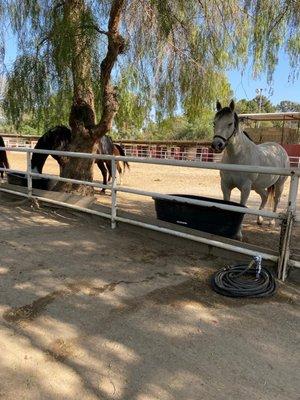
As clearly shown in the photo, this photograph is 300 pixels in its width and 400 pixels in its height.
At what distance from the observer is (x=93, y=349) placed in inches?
89.4

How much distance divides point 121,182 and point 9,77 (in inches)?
212

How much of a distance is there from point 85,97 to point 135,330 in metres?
4.93

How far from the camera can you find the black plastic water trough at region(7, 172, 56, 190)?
7.14 metres

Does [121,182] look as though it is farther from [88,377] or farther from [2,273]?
[88,377]

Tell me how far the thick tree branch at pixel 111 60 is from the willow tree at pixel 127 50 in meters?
0.01

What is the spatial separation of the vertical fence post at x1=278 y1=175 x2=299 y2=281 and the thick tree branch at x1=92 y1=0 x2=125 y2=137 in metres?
3.70

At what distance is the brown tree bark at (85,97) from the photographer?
5.46 metres

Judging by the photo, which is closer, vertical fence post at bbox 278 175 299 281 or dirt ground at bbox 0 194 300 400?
dirt ground at bbox 0 194 300 400

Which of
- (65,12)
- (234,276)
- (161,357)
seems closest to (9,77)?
(65,12)

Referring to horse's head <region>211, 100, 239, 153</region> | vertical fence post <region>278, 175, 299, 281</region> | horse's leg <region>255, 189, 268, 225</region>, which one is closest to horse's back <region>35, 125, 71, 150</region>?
horse's leg <region>255, 189, 268, 225</region>

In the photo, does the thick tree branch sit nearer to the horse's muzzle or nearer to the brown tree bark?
the brown tree bark

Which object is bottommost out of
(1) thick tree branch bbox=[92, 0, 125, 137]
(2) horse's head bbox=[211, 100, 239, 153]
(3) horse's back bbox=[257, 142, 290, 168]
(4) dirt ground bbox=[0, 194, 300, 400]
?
(4) dirt ground bbox=[0, 194, 300, 400]

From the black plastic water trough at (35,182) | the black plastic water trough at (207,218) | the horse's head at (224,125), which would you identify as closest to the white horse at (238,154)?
the horse's head at (224,125)

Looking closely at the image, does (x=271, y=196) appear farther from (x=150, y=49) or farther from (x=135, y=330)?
(x=135, y=330)
